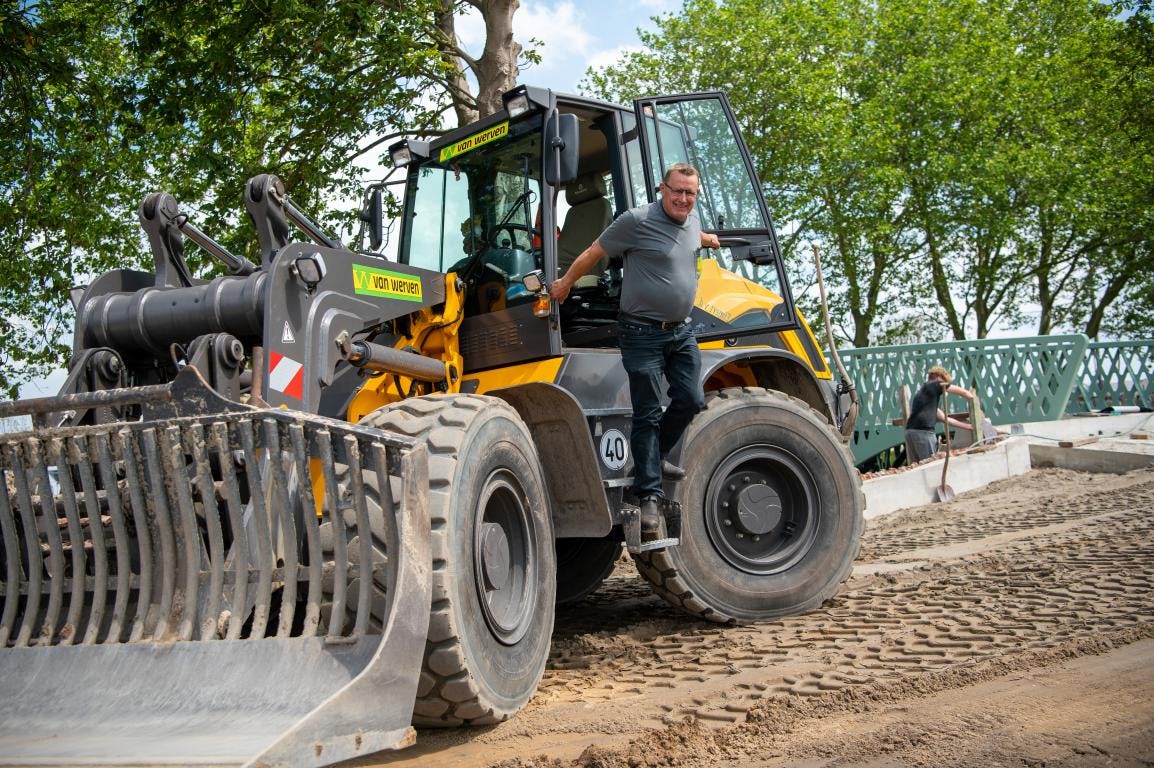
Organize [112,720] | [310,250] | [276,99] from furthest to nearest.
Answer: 1. [276,99]
2. [310,250]
3. [112,720]

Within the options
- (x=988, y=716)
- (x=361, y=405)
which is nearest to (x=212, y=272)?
(x=361, y=405)

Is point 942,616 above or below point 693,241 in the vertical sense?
below

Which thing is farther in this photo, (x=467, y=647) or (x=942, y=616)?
→ (x=942, y=616)

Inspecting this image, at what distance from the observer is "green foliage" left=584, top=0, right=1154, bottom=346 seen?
27141 millimetres

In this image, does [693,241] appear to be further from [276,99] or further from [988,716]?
[276,99]

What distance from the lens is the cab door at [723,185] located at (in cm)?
624

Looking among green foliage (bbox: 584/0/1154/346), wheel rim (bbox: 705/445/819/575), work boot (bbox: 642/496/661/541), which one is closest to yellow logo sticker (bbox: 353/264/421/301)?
work boot (bbox: 642/496/661/541)

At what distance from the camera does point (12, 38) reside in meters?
9.52

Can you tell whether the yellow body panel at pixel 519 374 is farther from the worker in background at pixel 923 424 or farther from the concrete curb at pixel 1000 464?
the worker in background at pixel 923 424

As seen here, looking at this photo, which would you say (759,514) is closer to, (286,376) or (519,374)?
(519,374)

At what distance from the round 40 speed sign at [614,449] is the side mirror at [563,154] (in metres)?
1.31

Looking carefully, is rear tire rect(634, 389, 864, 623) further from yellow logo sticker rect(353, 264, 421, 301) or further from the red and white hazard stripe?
the red and white hazard stripe

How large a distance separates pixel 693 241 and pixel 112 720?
11.4 ft

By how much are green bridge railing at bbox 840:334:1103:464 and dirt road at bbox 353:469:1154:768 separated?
39.8 feet
